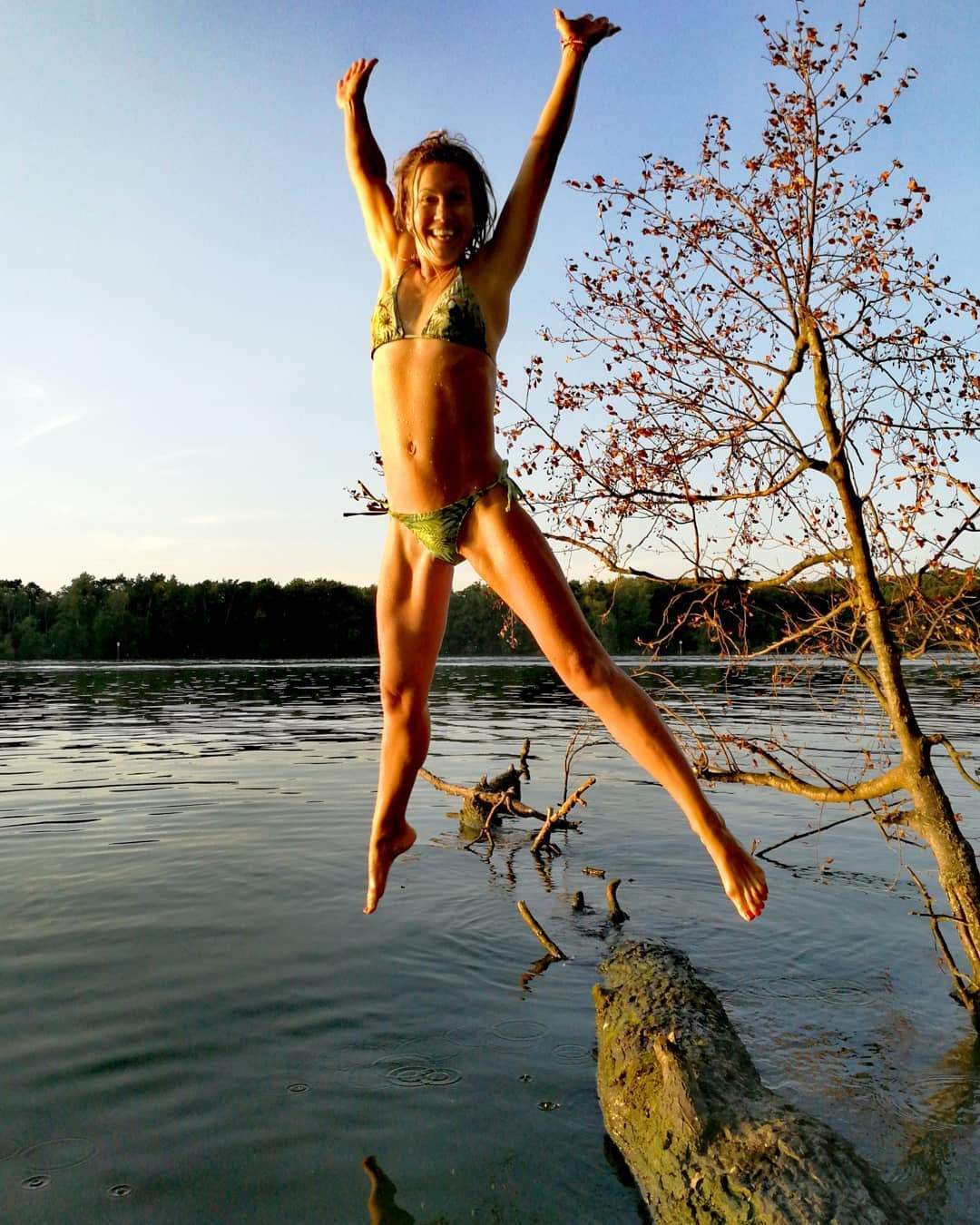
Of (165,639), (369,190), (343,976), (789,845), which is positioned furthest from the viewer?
(165,639)

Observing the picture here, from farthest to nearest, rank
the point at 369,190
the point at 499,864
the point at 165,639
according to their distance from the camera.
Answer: the point at 165,639 < the point at 499,864 < the point at 369,190

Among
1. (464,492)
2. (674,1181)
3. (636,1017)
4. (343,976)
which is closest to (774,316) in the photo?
(464,492)

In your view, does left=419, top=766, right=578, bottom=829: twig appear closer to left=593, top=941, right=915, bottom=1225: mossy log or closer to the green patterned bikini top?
left=593, top=941, right=915, bottom=1225: mossy log

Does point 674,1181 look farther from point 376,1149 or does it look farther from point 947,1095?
point 947,1095

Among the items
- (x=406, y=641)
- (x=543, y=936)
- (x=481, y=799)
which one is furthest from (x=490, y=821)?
(x=406, y=641)

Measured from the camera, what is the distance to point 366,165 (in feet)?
11.9

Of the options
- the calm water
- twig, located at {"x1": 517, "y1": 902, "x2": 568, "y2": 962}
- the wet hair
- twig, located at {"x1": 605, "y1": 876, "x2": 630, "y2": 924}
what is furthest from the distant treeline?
the wet hair

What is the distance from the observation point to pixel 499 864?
12.7m

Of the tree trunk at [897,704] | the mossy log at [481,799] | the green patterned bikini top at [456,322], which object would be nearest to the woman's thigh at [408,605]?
the green patterned bikini top at [456,322]

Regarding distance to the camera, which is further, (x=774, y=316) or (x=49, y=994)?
(x=49, y=994)

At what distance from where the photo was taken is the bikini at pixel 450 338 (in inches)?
130

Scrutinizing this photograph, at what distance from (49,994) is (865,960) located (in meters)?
7.13

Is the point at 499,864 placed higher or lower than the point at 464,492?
lower

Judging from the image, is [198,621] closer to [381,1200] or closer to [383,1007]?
[383,1007]
